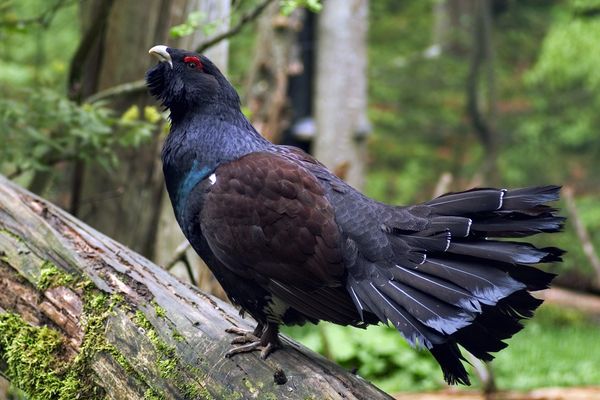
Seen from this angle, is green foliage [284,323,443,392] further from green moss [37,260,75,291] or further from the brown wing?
green moss [37,260,75,291]

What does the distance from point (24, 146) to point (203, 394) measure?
2.68 metres

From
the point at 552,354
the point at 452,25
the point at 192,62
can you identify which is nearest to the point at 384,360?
the point at 552,354

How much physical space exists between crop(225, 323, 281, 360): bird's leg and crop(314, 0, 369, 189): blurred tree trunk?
7012mm

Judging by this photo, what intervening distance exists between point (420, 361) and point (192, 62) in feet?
18.9

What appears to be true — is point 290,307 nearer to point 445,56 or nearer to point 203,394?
point 203,394

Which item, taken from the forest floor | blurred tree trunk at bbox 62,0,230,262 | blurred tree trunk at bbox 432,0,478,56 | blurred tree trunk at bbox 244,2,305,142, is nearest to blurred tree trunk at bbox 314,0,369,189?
blurred tree trunk at bbox 244,2,305,142

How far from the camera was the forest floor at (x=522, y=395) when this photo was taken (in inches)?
288

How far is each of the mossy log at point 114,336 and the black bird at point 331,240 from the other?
0.17 metres

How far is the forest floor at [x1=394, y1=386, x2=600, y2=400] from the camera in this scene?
7309 millimetres

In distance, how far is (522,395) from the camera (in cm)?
755

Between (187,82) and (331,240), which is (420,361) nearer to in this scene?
(331,240)

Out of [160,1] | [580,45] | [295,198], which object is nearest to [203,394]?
[295,198]

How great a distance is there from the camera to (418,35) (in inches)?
697

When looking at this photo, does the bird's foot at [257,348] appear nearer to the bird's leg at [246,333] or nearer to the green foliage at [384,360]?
the bird's leg at [246,333]
